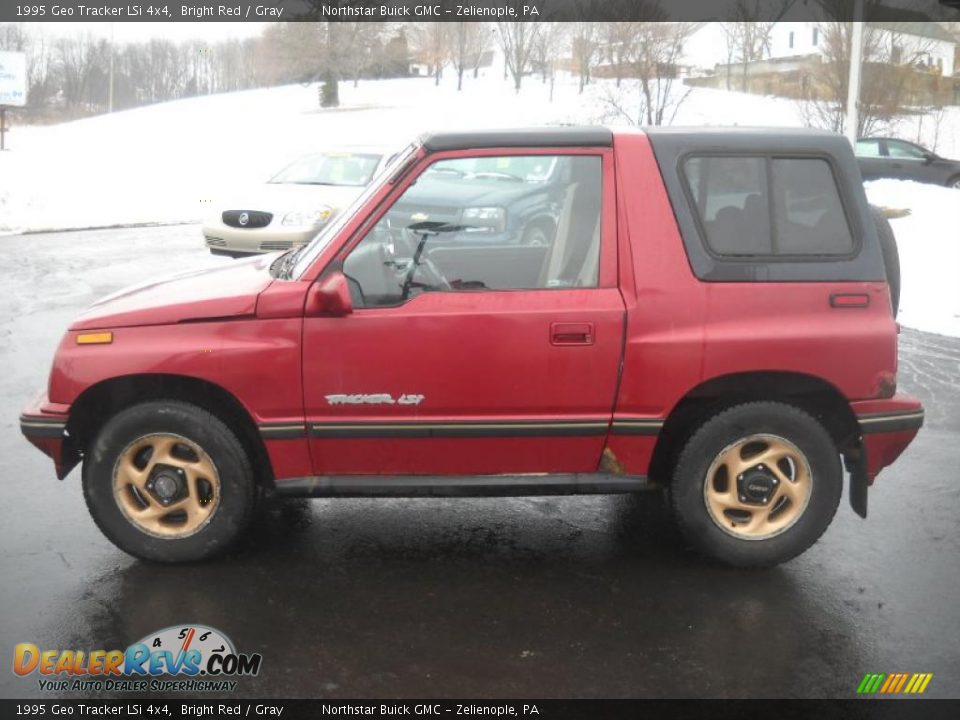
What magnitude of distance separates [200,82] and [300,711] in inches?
2409

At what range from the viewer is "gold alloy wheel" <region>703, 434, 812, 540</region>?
4555mm

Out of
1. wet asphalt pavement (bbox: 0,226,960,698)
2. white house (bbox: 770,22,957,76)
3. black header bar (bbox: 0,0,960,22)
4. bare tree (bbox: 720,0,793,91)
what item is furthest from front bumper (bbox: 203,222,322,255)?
bare tree (bbox: 720,0,793,91)

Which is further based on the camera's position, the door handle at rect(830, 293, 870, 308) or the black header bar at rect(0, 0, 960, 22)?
the black header bar at rect(0, 0, 960, 22)

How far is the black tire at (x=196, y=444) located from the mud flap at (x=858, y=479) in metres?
2.61

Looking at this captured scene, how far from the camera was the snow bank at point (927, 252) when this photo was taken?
11034mm

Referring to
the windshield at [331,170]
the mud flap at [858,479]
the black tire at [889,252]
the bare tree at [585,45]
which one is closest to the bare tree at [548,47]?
the bare tree at [585,45]

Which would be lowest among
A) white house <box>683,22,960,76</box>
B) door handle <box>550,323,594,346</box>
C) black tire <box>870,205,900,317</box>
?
door handle <box>550,323,594,346</box>

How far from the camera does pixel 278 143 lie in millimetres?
43875

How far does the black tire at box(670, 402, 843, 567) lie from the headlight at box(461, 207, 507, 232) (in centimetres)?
123

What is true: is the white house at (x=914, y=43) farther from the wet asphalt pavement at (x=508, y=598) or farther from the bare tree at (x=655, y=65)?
the wet asphalt pavement at (x=508, y=598)

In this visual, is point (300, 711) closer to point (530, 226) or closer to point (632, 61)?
point (530, 226)

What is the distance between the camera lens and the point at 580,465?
180 inches

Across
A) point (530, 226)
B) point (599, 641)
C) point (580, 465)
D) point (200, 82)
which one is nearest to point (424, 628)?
point (599, 641)

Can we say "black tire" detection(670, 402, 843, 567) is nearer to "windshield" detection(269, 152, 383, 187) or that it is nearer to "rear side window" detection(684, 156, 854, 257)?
"rear side window" detection(684, 156, 854, 257)
